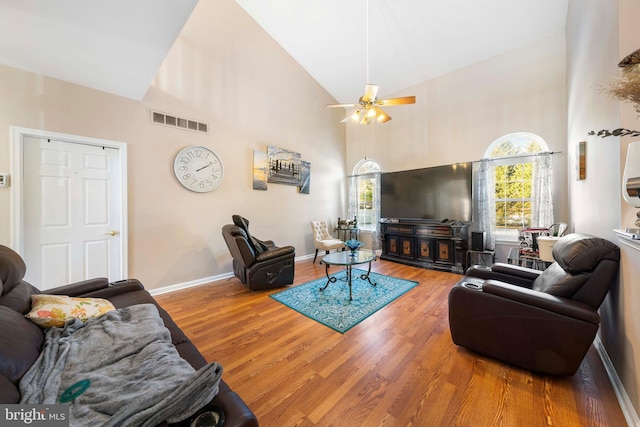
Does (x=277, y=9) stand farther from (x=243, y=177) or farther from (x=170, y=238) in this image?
(x=170, y=238)

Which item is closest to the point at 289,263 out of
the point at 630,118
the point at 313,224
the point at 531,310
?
the point at 313,224

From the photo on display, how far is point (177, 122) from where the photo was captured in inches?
134

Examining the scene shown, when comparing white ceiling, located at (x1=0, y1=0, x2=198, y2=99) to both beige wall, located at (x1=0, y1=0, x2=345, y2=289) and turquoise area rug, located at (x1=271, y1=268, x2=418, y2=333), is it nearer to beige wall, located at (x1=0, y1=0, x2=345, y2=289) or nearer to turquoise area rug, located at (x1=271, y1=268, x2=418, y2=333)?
beige wall, located at (x1=0, y1=0, x2=345, y2=289)

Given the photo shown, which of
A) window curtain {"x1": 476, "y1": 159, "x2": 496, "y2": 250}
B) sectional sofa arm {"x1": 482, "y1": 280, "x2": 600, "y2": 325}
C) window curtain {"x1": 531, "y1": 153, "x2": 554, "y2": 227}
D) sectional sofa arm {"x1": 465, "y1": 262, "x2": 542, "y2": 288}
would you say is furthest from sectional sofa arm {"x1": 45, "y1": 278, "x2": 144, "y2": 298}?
window curtain {"x1": 531, "y1": 153, "x2": 554, "y2": 227}

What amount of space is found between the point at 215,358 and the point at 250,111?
12.8 feet

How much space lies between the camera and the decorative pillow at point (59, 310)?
1297 mm

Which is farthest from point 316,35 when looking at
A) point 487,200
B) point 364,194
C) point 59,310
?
point 59,310

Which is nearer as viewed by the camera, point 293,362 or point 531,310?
point 531,310

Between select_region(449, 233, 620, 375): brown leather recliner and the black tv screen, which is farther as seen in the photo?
the black tv screen

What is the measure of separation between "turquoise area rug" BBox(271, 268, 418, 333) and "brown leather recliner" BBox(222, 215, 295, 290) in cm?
24

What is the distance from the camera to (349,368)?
1727 mm

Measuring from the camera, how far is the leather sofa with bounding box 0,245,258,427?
78 cm

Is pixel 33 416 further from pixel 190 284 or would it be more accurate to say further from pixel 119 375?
pixel 190 284

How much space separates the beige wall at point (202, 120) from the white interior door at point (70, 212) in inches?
6.2
